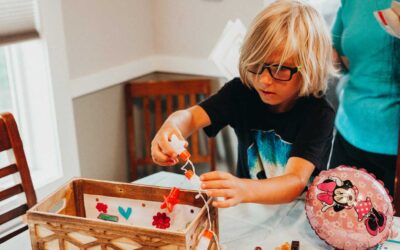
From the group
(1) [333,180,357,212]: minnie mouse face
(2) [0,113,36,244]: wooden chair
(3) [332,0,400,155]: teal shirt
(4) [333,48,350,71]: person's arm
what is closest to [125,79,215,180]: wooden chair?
(4) [333,48,350,71]: person's arm

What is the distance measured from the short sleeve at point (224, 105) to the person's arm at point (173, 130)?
0.02 metres

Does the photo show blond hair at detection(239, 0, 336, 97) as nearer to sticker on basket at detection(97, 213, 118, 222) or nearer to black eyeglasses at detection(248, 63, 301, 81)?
black eyeglasses at detection(248, 63, 301, 81)

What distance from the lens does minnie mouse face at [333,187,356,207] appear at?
0.98m

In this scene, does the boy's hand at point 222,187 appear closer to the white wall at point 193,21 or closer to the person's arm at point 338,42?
the person's arm at point 338,42

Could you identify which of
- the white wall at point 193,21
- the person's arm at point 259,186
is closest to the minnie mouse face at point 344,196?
the person's arm at point 259,186

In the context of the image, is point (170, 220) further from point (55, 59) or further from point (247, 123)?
point (55, 59)

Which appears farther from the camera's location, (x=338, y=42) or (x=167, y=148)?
(x=338, y=42)

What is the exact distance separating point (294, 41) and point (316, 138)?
0.85 ft

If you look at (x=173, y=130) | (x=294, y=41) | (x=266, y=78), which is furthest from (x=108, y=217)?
(x=294, y=41)

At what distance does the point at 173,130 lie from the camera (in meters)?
1.17

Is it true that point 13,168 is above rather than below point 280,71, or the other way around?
below

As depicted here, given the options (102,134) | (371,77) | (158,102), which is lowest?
(102,134)

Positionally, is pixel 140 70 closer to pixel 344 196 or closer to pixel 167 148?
pixel 167 148

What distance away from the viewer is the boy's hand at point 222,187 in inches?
36.8
